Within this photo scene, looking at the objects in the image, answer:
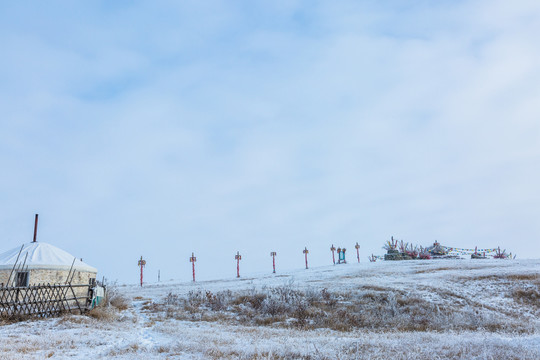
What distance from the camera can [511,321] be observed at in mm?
20500

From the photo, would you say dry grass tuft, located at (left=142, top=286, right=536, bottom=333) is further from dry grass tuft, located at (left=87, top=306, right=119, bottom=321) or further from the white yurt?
Answer: the white yurt

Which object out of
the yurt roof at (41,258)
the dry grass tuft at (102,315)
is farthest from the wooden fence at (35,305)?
the yurt roof at (41,258)

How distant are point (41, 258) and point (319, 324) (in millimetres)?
17778

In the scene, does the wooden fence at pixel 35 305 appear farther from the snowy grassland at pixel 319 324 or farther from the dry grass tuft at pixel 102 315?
the snowy grassland at pixel 319 324

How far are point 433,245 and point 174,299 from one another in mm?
47725

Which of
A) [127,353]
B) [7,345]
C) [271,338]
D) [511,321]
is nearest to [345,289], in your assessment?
[511,321]

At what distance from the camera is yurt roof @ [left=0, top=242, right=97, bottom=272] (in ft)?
83.5

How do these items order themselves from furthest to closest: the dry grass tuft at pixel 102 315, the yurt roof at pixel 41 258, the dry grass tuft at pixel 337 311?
the yurt roof at pixel 41 258
the dry grass tuft at pixel 102 315
the dry grass tuft at pixel 337 311

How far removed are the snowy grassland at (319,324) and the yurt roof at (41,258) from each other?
3.72 meters

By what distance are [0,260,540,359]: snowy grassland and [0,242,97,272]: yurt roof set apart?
3.72m

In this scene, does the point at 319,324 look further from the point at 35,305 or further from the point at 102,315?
the point at 35,305

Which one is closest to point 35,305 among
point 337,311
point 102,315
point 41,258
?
point 102,315

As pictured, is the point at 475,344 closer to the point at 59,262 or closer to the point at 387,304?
the point at 387,304

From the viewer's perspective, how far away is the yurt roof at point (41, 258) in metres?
25.4
